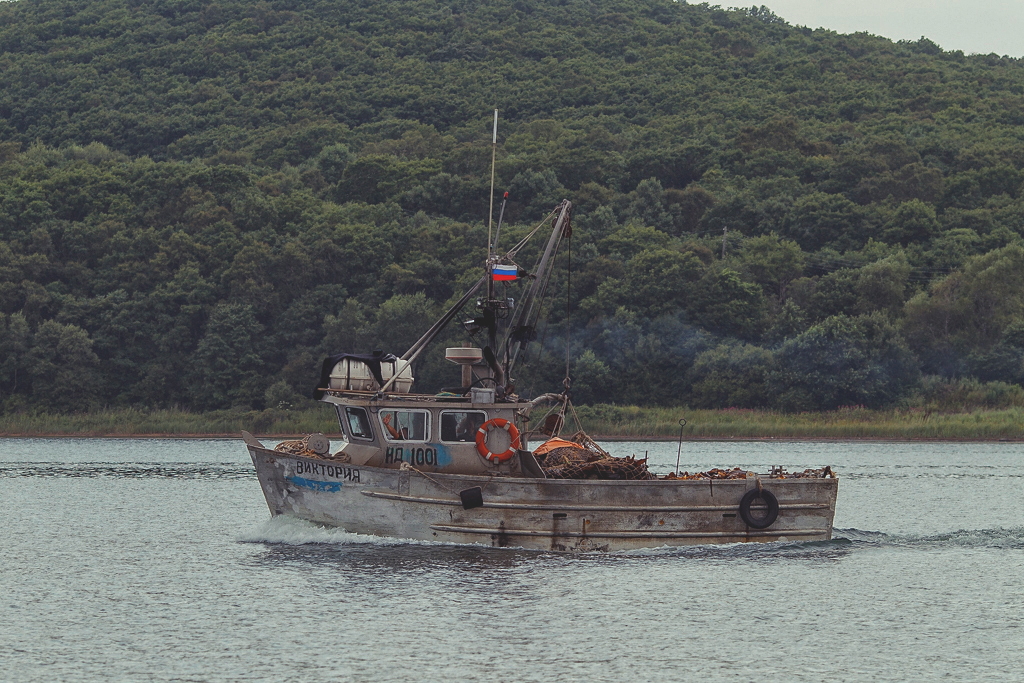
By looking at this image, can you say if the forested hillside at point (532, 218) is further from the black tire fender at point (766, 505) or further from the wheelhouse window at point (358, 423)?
the wheelhouse window at point (358, 423)

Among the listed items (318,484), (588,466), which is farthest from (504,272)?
(318,484)

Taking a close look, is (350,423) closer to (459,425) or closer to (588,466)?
(459,425)

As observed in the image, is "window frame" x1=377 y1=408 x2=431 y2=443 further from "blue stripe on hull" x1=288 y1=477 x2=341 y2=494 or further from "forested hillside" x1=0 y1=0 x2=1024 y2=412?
"forested hillside" x1=0 y1=0 x2=1024 y2=412

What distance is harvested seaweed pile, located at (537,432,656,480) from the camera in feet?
96.4

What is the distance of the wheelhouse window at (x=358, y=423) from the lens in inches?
1173

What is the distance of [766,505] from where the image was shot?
95.4 ft

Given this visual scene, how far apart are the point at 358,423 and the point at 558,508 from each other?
5.45m

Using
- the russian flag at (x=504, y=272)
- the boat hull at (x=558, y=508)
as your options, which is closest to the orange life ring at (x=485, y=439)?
the boat hull at (x=558, y=508)

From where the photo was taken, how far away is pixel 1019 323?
78.1 meters

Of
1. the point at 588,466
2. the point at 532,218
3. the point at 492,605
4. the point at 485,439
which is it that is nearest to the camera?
the point at 492,605

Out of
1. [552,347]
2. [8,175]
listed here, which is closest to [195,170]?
[8,175]

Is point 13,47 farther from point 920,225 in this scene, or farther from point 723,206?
point 920,225

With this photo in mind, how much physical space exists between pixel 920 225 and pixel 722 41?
280 feet

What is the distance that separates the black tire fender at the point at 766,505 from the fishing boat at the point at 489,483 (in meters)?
0.03
